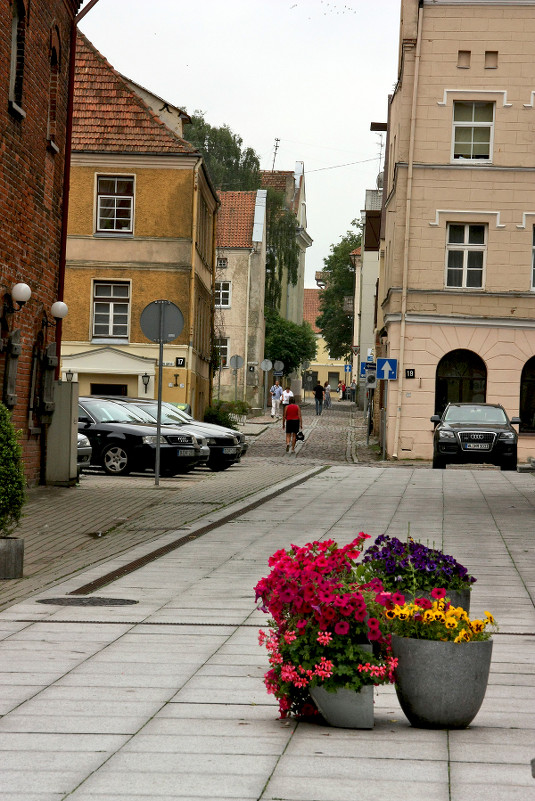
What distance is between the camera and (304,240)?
330 ft

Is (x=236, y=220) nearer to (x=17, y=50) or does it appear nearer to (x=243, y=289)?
(x=243, y=289)

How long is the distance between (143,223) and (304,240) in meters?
60.0

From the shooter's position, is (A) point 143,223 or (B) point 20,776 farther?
(A) point 143,223

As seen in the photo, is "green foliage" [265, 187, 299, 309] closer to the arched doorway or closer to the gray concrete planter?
the arched doorway

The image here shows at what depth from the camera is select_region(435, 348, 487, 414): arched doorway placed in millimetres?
37438

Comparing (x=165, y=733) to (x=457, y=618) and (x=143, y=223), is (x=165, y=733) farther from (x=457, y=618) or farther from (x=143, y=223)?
(x=143, y=223)

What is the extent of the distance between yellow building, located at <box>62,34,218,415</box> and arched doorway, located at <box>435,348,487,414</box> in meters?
8.33

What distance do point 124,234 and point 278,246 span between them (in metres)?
38.2

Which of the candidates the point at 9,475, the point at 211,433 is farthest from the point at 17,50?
the point at 211,433

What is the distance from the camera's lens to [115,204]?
136ft

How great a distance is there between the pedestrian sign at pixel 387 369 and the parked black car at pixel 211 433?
8.02 meters

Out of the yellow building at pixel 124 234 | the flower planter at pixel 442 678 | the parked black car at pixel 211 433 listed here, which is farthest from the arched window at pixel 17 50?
the yellow building at pixel 124 234

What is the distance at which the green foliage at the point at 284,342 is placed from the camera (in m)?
80.9

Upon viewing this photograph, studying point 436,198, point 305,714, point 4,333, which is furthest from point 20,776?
point 436,198
